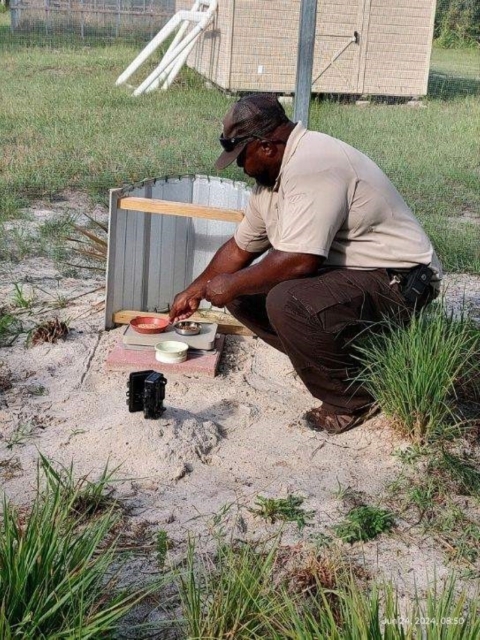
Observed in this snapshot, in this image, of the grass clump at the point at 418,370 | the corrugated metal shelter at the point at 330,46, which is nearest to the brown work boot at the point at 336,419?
the grass clump at the point at 418,370

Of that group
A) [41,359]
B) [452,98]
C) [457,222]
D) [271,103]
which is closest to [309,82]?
[271,103]

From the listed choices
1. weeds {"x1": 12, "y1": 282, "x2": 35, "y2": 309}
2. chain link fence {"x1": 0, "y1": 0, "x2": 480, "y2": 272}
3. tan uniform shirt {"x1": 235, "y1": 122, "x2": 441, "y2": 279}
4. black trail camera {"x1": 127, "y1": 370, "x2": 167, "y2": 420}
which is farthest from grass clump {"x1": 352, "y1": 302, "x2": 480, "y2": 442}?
chain link fence {"x1": 0, "y1": 0, "x2": 480, "y2": 272}

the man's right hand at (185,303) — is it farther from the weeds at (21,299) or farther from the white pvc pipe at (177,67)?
the white pvc pipe at (177,67)

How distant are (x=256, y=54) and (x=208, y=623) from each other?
12.9 metres

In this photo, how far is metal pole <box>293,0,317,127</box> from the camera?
216 inches

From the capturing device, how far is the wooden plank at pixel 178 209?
5.04 m

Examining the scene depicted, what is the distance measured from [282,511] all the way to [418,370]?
0.87 m

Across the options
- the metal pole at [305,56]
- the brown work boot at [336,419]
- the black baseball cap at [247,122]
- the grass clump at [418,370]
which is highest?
the metal pole at [305,56]

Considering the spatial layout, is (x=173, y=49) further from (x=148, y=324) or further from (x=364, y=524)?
(x=364, y=524)

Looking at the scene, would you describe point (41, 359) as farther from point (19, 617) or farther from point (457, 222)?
point (457, 222)

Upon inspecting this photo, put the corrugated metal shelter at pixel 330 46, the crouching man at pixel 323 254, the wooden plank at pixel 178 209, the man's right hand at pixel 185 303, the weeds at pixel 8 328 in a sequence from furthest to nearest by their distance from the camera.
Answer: the corrugated metal shelter at pixel 330 46 < the weeds at pixel 8 328 < the wooden plank at pixel 178 209 < the man's right hand at pixel 185 303 < the crouching man at pixel 323 254

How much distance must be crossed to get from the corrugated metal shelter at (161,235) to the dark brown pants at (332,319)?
41.6 inches

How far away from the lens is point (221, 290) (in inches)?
169

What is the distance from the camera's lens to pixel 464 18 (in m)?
13.8
